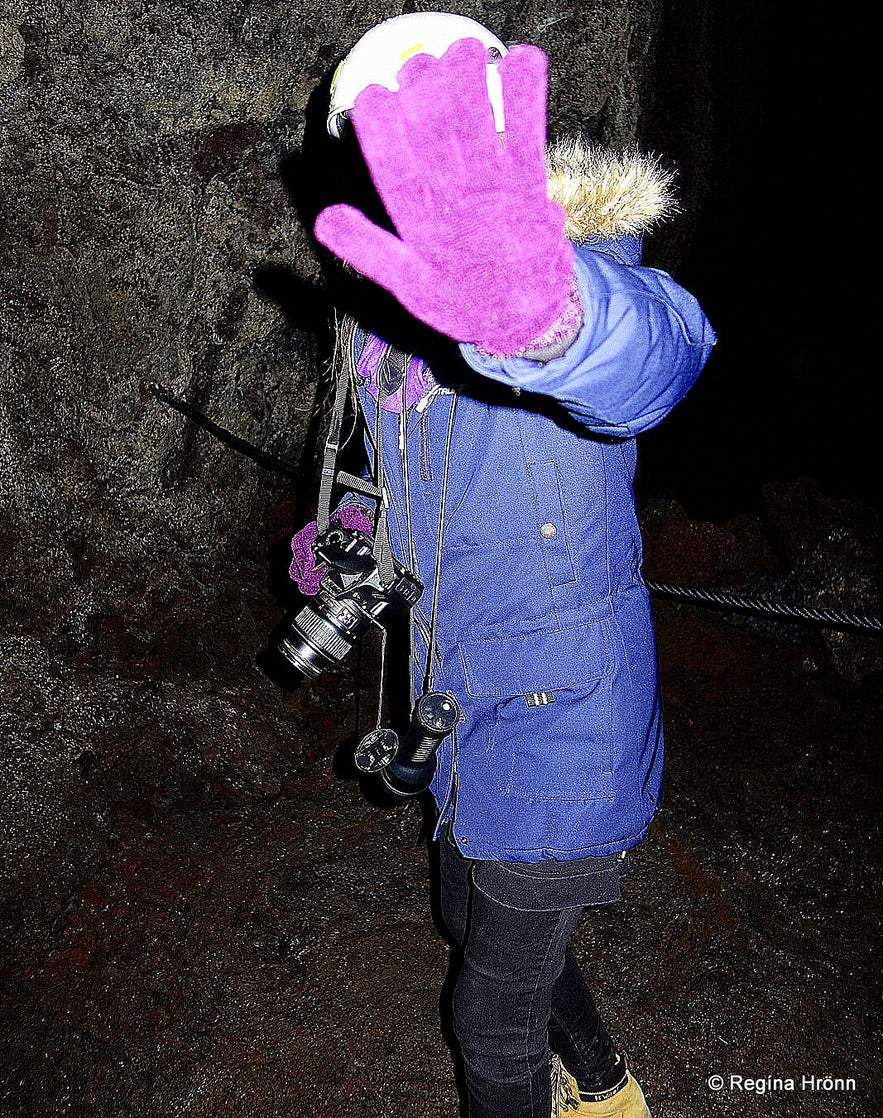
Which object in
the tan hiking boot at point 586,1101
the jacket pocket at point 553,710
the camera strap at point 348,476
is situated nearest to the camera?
the jacket pocket at point 553,710

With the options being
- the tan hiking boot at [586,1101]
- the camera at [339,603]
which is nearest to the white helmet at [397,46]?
the camera at [339,603]

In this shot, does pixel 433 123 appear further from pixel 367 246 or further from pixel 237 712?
pixel 237 712

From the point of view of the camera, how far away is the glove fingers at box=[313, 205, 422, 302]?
103 cm

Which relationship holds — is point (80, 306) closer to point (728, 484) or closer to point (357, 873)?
point (357, 873)

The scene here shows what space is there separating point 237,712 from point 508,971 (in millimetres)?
1879

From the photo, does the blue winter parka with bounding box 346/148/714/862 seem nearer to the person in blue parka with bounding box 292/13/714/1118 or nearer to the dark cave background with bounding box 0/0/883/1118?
the person in blue parka with bounding box 292/13/714/1118

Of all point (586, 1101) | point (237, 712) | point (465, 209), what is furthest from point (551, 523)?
point (237, 712)

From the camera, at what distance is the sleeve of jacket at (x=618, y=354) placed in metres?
1.08

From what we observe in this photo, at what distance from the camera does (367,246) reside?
1.03 meters

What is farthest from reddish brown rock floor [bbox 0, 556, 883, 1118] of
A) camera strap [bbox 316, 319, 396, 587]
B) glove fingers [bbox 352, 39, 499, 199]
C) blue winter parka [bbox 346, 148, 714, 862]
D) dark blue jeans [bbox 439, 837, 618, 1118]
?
glove fingers [bbox 352, 39, 499, 199]

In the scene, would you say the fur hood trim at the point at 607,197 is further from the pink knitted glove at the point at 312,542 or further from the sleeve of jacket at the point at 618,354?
the pink knitted glove at the point at 312,542

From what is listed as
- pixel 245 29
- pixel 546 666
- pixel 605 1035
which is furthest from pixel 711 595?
pixel 245 29

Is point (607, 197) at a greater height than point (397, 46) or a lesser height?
lesser

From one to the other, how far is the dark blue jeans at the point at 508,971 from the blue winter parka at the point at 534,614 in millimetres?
80
